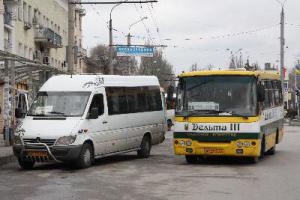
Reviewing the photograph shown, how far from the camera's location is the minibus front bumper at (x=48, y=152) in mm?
16906

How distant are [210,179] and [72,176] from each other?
3044mm

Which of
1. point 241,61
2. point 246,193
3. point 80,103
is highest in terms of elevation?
point 241,61

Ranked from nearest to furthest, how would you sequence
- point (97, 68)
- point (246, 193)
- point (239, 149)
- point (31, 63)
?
point (246, 193) → point (239, 149) → point (31, 63) → point (97, 68)

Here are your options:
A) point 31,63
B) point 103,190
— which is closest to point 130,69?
point 31,63

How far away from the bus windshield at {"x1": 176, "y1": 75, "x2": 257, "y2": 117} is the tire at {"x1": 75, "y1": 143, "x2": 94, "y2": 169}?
2.52 m

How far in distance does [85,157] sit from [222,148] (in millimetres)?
3474

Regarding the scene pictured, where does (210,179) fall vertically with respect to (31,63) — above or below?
below

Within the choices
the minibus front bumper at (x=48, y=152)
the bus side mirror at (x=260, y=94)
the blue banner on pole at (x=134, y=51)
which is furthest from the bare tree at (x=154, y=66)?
the minibus front bumper at (x=48, y=152)

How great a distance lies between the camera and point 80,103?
715 inches

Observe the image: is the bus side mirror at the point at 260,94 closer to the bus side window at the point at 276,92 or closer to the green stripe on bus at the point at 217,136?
the green stripe on bus at the point at 217,136

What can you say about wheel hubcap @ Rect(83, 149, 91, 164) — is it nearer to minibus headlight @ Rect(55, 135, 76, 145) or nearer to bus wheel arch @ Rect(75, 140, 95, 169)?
bus wheel arch @ Rect(75, 140, 95, 169)

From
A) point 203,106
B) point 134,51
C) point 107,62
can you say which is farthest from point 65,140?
point 107,62

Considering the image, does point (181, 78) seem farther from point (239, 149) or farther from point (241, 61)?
point (241, 61)

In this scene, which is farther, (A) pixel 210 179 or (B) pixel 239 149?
(B) pixel 239 149
